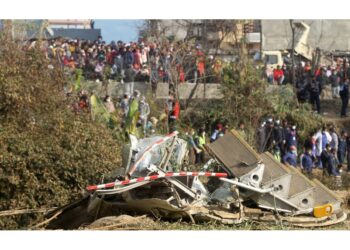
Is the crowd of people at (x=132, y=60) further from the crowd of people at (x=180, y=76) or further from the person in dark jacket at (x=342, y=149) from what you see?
the person in dark jacket at (x=342, y=149)

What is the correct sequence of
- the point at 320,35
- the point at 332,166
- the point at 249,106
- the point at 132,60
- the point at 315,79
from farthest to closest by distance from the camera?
the point at 320,35, the point at 315,79, the point at 132,60, the point at 249,106, the point at 332,166

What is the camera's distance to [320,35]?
40.2 meters

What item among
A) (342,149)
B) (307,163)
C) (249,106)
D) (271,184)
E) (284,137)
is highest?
(271,184)

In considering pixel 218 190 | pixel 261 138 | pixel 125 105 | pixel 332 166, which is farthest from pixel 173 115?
pixel 218 190

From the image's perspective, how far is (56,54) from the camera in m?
29.1

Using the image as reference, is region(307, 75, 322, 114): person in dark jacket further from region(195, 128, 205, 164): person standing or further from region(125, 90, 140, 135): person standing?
region(125, 90, 140, 135): person standing

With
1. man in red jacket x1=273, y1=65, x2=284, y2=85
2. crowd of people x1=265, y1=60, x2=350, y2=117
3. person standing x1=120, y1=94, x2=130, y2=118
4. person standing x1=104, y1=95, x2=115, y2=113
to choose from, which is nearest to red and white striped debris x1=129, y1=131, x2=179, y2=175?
person standing x1=120, y1=94, x2=130, y2=118

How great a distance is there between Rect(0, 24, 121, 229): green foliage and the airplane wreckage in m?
3.54

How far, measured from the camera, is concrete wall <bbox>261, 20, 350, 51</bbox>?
3834 cm

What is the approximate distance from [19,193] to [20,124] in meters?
2.60

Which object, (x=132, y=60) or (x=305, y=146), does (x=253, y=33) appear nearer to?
(x=132, y=60)

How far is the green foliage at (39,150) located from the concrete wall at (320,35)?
19.8 metres

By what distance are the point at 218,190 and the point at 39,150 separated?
570 cm

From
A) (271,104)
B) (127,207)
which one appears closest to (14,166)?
(127,207)
